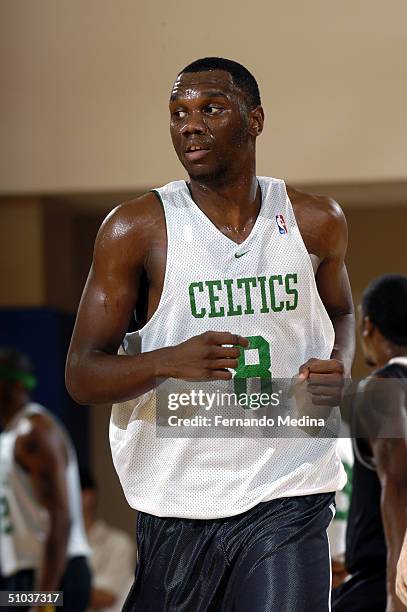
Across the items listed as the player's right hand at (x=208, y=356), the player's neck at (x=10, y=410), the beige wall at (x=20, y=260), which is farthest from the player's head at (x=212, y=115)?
the beige wall at (x=20, y=260)

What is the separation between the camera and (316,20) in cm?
366

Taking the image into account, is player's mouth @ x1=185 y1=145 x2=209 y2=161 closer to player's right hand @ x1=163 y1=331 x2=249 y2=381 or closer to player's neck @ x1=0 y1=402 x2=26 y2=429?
player's right hand @ x1=163 y1=331 x2=249 y2=381

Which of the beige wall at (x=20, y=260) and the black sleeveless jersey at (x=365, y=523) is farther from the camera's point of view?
the beige wall at (x=20, y=260)

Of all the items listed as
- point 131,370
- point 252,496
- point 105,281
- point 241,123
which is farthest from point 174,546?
point 241,123

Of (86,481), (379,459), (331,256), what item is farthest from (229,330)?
(86,481)

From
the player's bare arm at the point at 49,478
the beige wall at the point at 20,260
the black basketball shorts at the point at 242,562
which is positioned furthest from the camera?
the beige wall at the point at 20,260

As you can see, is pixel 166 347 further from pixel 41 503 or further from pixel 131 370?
pixel 41 503

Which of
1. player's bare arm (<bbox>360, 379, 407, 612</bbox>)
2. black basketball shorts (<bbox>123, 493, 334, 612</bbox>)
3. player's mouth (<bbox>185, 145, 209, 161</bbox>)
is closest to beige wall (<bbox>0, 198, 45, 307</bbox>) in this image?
player's bare arm (<bbox>360, 379, 407, 612</bbox>)

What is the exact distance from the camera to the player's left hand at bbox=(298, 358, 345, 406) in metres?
2.83

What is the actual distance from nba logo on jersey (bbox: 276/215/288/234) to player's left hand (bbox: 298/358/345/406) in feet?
1.10

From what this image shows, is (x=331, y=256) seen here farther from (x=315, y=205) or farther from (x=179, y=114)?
(x=179, y=114)

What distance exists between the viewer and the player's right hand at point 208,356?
270cm

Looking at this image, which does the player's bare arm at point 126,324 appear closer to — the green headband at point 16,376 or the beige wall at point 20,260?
the green headband at point 16,376

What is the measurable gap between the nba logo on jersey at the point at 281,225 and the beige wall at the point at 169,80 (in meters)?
0.62
